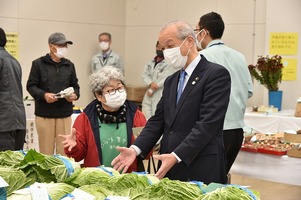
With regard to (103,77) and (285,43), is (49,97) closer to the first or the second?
(103,77)

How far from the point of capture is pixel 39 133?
5715mm

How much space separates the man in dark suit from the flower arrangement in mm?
3747

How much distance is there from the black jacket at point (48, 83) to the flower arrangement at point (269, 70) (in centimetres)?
233

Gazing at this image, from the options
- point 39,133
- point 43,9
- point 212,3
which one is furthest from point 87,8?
point 39,133

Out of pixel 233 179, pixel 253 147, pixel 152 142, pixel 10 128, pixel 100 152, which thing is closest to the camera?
pixel 152 142

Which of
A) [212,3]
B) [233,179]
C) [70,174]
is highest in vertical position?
[212,3]

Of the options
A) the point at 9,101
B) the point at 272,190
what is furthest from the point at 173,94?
the point at 272,190

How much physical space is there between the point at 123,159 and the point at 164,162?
28 cm

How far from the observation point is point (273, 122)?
6387 mm

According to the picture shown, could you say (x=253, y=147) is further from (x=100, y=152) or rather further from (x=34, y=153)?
(x=34, y=153)

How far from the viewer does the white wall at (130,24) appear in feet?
25.0

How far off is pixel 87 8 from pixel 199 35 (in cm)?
546

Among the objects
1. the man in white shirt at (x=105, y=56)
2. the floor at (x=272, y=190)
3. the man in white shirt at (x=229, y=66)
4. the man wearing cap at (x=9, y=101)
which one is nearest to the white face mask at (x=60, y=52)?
the man wearing cap at (x=9, y=101)

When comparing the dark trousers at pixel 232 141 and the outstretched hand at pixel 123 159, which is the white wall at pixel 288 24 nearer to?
the dark trousers at pixel 232 141
